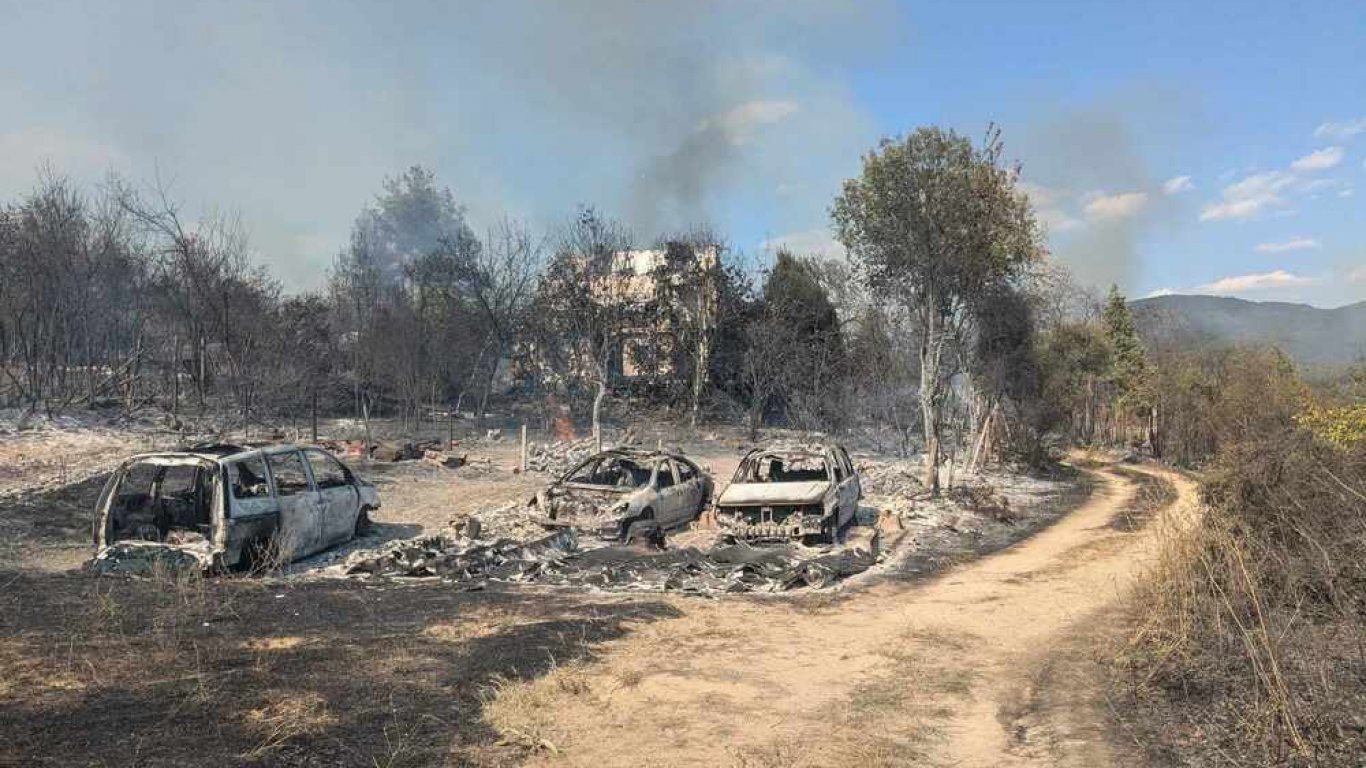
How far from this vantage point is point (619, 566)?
10.8 meters

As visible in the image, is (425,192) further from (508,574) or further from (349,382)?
(508,574)

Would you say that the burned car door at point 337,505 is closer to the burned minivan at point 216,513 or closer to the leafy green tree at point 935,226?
the burned minivan at point 216,513

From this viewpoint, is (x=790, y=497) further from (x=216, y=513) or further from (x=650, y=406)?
(x=650, y=406)

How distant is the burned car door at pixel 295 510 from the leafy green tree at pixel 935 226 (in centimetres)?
1339

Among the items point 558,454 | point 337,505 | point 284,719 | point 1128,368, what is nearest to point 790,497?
point 337,505

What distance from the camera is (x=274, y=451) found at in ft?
A: 36.2

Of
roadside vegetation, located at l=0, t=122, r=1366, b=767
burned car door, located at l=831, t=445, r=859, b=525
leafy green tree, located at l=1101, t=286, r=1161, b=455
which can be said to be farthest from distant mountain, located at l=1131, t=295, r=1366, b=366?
burned car door, located at l=831, t=445, r=859, b=525

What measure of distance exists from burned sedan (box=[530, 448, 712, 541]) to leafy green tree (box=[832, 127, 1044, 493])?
306 inches

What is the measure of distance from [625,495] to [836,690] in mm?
6747

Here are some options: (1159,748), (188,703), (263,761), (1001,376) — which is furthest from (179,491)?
(1001,376)

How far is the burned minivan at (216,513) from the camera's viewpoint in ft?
32.0

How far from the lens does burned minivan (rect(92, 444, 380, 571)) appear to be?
32.0 feet

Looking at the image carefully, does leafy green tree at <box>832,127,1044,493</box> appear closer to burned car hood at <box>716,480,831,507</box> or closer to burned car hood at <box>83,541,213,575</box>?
burned car hood at <box>716,480,831,507</box>

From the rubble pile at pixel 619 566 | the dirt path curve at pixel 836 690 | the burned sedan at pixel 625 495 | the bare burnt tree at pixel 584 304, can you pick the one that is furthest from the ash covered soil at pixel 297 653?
the bare burnt tree at pixel 584 304
